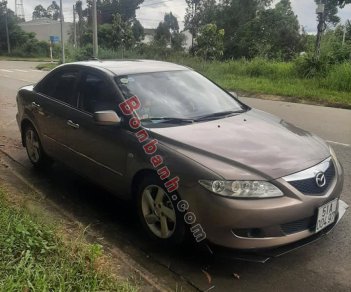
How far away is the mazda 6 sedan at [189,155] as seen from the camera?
119 inches

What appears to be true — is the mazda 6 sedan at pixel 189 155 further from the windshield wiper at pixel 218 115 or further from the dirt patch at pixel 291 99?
the dirt patch at pixel 291 99

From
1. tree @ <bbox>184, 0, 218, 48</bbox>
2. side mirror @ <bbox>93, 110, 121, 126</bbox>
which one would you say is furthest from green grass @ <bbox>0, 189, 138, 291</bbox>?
tree @ <bbox>184, 0, 218, 48</bbox>

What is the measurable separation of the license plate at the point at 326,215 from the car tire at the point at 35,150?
3487mm

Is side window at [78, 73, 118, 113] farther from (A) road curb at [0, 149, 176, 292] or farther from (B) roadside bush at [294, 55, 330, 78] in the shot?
(B) roadside bush at [294, 55, 330, 78]

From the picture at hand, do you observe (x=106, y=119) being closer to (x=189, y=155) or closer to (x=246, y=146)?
(x=189, y=155)

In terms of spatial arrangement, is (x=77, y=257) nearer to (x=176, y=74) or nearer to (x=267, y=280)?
(x=267, y=280)

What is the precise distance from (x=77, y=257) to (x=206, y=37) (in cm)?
2354

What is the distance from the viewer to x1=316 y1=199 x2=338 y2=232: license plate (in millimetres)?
3170


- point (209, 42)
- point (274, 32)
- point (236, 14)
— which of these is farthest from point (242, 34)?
point (209, 42)

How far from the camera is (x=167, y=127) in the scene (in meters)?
3.73

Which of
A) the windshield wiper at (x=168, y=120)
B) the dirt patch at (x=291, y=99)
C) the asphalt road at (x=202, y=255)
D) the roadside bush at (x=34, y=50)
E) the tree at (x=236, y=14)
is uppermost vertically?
the tree at (x=236, y=14)

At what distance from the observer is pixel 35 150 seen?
5.61m

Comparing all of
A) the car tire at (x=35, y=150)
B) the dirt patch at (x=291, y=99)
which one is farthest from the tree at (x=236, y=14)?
the car tire at (x=35, y=150)

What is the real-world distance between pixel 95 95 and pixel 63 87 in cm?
78
